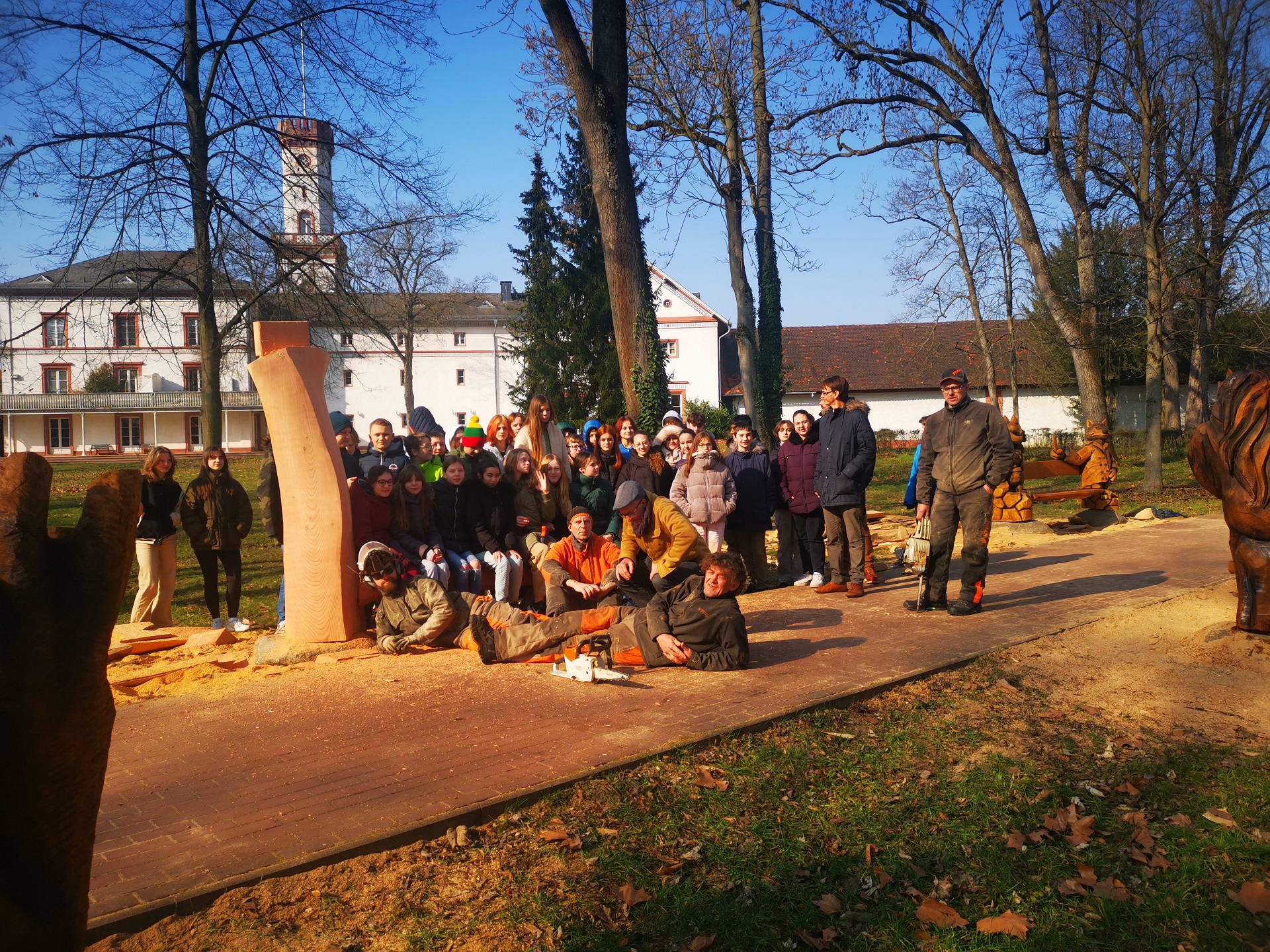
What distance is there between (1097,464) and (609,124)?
8940 mm

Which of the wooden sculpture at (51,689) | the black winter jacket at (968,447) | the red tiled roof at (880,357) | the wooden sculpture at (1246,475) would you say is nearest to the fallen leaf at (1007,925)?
the wooden sculpture at (51,689)

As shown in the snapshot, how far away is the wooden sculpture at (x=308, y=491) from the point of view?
7527 mm

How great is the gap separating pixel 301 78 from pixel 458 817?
10410 mm

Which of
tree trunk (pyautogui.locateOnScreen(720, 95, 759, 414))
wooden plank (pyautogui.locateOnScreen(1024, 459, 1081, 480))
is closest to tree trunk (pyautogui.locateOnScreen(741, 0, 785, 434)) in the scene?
tree trunk (pyautogui.locateOnScreen(720, 95, 759, 414))

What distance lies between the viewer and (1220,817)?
4.59m

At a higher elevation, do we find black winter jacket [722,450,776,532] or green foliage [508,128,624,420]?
green foliage [508,128,624,420]

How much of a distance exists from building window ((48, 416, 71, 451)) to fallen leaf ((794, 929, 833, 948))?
57517 mm

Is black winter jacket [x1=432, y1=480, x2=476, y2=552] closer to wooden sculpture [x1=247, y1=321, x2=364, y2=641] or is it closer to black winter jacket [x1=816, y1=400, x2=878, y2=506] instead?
wooden sculpture [x1=247, y1=321, x2=364, y2=641]

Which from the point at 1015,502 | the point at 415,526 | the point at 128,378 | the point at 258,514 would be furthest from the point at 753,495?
the point at 128,378

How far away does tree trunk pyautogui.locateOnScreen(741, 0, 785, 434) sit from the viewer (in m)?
19.5

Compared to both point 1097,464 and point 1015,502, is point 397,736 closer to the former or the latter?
point 1015,502

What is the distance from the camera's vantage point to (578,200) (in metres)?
25.9

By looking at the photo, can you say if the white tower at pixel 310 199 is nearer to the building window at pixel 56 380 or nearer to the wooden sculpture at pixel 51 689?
the wooden sculpture at pixel 51 689

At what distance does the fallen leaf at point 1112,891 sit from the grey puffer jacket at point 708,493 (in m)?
5.85
